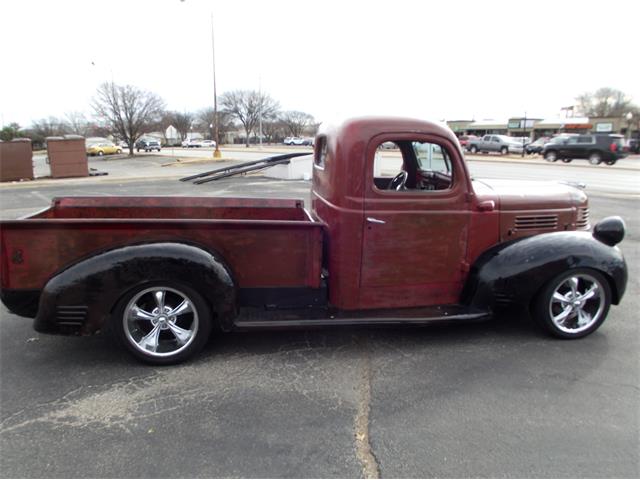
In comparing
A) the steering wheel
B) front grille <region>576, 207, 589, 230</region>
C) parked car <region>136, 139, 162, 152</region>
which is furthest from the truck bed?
parked car <region>136, 139, 162, 152</region>

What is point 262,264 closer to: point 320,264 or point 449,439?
point 320,264

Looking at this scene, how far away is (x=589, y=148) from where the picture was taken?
1141 inches

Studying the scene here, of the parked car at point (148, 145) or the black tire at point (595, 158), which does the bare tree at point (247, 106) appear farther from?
the black tire at point (595, 158)

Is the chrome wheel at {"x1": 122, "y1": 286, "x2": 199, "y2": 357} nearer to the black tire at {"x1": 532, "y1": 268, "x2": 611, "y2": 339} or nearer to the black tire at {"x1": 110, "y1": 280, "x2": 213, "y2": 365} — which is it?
the black tire at {"x1": 110, "y1": 280, "x2": 213, "y2": 365}

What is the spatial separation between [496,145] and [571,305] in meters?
39.1

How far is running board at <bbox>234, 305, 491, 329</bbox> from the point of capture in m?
3.48

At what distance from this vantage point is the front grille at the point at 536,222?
13.2 ft

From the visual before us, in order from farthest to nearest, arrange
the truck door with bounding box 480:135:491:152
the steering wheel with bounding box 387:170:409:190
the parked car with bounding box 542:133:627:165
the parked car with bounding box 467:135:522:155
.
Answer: the truck door with bounding box 480:135:491:152 → the parked car with bounding box 467:135:522:155 → the parked car with bounding box 542:133:627:165 → the steering wheel with bounding box 387:170:409:190

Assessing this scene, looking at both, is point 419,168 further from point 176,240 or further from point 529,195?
point 176,240

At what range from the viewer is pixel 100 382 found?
3.18m

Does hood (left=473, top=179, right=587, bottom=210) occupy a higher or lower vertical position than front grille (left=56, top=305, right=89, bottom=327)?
higher

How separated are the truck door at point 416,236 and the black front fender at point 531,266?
0.22 m

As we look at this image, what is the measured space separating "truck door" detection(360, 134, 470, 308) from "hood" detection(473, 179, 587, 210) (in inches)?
13.8

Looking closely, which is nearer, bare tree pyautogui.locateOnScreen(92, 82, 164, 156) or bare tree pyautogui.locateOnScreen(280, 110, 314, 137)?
bare tree pyautogui.locateOnScreen(92, 82, 164, 156)
